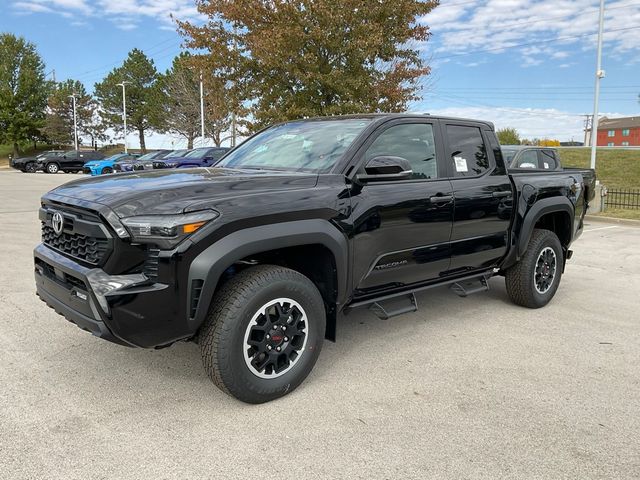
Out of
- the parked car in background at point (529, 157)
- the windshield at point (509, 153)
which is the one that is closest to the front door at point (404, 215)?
the parked car in background at point (529, 157)

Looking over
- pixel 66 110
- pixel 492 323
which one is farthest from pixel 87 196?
pixel 66 110

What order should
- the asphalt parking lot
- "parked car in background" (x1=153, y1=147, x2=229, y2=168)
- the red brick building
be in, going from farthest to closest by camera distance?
the red brick building < "parked car in background" (x1=153, y1=147, x2=229, y2=168) < the asphalt parking lot

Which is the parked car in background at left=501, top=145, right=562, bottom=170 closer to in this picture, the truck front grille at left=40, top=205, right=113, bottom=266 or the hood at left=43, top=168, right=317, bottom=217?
the hood at left=43, top=168, right=317, bottom=217

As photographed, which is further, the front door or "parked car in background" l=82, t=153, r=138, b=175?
"parked car in background" l=82, t=153, r=138, b=175

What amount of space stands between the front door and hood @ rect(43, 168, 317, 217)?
52 cm

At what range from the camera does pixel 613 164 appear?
2598cm

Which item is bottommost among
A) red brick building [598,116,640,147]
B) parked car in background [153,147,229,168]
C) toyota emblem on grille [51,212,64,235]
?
toyota emblem on grille [51,212,64,235]

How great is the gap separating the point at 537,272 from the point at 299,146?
2.91 metres

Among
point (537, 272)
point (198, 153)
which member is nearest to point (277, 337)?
point (537, 272)

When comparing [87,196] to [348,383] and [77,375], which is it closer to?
[77,375]

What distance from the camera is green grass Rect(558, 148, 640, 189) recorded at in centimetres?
2316

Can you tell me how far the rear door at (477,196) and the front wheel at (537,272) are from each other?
42 centimetres

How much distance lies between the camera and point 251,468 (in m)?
2.60

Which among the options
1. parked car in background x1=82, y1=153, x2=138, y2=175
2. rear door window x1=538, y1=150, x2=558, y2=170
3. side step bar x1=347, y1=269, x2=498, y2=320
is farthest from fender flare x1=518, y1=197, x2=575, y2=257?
parked car in background x1=82, y1=153, x2=138, y2=175
